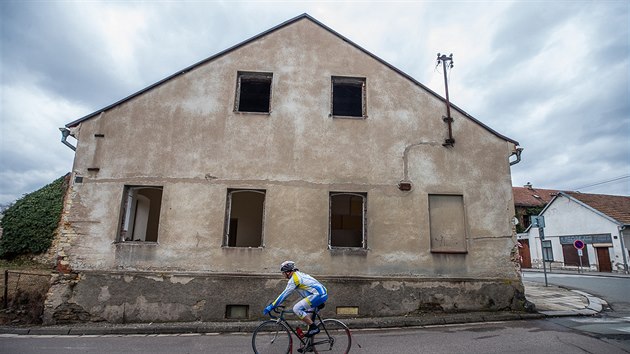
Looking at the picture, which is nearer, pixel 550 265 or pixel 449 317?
pixel 449 317

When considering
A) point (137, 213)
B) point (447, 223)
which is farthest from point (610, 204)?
point (137, 213)

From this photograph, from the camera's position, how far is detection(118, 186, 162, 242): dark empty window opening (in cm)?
938

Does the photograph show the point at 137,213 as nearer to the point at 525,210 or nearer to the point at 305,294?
the point at 305,294

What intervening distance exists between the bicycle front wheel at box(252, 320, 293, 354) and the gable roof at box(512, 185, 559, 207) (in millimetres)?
36283

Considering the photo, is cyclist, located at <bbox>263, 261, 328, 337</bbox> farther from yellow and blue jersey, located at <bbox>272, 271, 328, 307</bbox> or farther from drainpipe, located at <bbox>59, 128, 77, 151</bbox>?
drainpipe, located at <bbox>59, 128, 77, 151</bbox>

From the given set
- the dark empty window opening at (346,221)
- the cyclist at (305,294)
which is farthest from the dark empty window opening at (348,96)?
the cyclist at (305,294)

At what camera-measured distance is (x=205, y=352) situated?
6402mm

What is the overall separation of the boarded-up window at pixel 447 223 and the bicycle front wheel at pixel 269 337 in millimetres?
5054

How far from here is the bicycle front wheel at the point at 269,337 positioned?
582cm

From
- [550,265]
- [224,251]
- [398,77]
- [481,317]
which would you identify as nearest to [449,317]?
[481,317]

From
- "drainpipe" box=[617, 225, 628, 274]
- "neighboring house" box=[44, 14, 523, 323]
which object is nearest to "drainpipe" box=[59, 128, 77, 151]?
"neighboring house" box=[44, 14, 523, 323]

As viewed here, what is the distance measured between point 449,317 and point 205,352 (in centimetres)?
569

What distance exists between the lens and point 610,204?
30.0m

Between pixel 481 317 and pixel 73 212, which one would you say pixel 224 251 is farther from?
pixel 481 317
